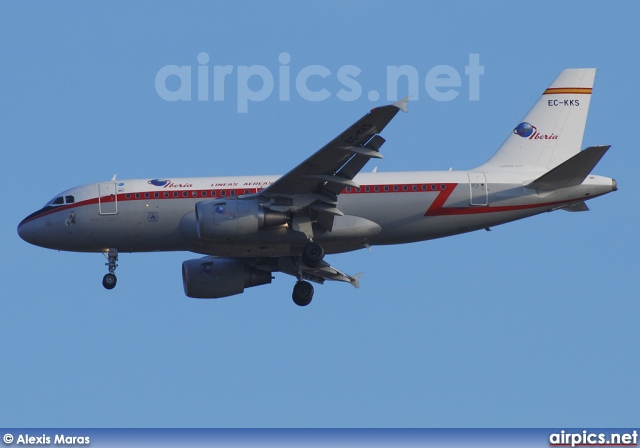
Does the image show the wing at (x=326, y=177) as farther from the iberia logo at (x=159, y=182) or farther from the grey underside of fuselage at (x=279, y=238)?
the iberia logo at (x=159, y=182)

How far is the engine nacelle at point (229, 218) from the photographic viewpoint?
166 feet

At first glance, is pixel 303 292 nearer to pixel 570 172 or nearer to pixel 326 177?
pixel 326 177

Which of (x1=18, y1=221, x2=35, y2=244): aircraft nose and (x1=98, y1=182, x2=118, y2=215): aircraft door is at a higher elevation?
(x1=98, y1=182, x2=118, y2=215): aircraft door

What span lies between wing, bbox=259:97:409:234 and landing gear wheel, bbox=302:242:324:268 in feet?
1.32

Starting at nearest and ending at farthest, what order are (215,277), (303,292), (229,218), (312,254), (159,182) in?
(229,218), (312,254), (159,182), (303,292), (215,277)

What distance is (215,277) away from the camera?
2212 inches

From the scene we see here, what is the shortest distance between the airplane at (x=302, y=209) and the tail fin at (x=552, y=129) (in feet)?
1.07

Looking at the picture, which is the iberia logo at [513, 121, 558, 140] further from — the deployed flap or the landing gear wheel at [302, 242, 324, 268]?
the landing gear wheel at [302, 242, 324, 268]

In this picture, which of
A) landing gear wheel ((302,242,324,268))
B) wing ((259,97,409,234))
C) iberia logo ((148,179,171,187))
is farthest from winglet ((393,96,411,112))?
iberia logo ((148,179,171,187))

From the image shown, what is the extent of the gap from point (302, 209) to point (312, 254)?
1684 mm

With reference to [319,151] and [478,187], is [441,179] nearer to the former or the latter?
[478,187]

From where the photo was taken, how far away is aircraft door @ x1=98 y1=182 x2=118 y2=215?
5331 centimetres

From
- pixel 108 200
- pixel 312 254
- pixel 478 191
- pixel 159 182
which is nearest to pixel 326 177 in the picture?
pixel 312 254

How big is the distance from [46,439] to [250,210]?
11.5 metres
